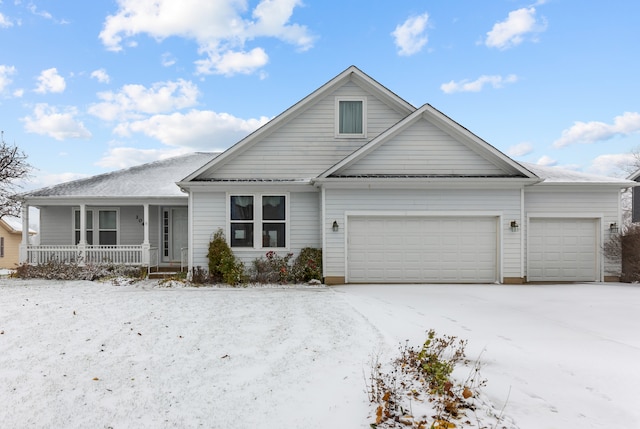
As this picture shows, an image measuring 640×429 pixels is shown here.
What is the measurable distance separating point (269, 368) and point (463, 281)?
8465 millimetres

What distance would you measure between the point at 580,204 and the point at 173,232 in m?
15.5

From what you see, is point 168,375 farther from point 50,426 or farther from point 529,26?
point 529,26

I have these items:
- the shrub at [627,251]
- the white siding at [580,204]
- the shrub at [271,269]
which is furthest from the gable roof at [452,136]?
the shrub at [627,251]

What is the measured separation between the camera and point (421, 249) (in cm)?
1112

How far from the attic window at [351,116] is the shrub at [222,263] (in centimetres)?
575

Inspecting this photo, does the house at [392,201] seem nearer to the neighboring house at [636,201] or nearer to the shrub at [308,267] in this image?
the shrub at [308,267]

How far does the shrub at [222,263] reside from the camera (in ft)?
36.2

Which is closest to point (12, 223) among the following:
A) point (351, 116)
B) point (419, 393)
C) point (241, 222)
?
point (241, 222)

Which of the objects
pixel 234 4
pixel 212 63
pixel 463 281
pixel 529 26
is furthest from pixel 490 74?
pixel 212 63

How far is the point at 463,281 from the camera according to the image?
36.5 ft

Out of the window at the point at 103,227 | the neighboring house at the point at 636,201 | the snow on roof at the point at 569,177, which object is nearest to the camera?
the snow on roof at the point at 569,177

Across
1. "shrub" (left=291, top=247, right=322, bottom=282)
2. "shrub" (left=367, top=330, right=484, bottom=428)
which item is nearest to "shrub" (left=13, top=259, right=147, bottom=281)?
"shrub" (left=291, top=247, right=322, bottom=282)

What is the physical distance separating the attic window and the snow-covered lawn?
21.1ft

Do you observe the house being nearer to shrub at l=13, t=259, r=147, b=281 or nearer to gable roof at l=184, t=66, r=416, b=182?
gable roof at l=184, t=66, r=416, b=182
